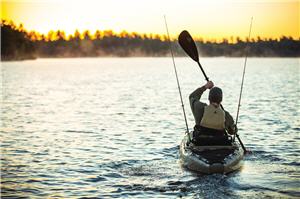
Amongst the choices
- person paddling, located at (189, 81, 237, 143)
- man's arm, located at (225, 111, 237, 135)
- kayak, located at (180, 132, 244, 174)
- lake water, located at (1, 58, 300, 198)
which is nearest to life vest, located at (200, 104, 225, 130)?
person paddling, located at (189, 81, 237, 143)

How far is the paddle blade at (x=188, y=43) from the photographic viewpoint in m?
16.5

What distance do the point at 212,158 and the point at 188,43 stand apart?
560 centimetres

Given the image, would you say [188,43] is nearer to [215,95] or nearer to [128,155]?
[128,155]

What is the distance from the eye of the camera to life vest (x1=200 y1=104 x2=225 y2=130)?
12.6 m

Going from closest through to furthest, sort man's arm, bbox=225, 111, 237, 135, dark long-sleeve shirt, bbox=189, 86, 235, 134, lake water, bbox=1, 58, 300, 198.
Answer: lake water, bbox=1, 58, 300, 198 → dark long-sleeve shirt, bbox=189, 86, 235, 134 → man's arm, bbox=225, 111, 237, 135

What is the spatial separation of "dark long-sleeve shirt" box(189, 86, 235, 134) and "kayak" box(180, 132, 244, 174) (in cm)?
57

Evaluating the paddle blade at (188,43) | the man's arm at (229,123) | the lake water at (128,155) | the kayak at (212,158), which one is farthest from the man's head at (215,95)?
the paddle blade at (188,43)

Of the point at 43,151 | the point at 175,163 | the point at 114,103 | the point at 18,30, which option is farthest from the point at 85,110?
the point at 18,30

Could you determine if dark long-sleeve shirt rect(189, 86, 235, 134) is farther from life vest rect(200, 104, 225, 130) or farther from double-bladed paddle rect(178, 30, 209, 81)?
double-bladed paddle rect(178, 30, 209, 81)

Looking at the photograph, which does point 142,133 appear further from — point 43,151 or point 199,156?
point 199,156

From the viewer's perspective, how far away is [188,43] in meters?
16.7

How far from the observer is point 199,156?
12477 millimetres

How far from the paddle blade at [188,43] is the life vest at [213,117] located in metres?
4.15

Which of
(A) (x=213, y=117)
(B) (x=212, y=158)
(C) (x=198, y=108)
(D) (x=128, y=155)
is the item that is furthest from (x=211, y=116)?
(D) (x=128, y=155)
